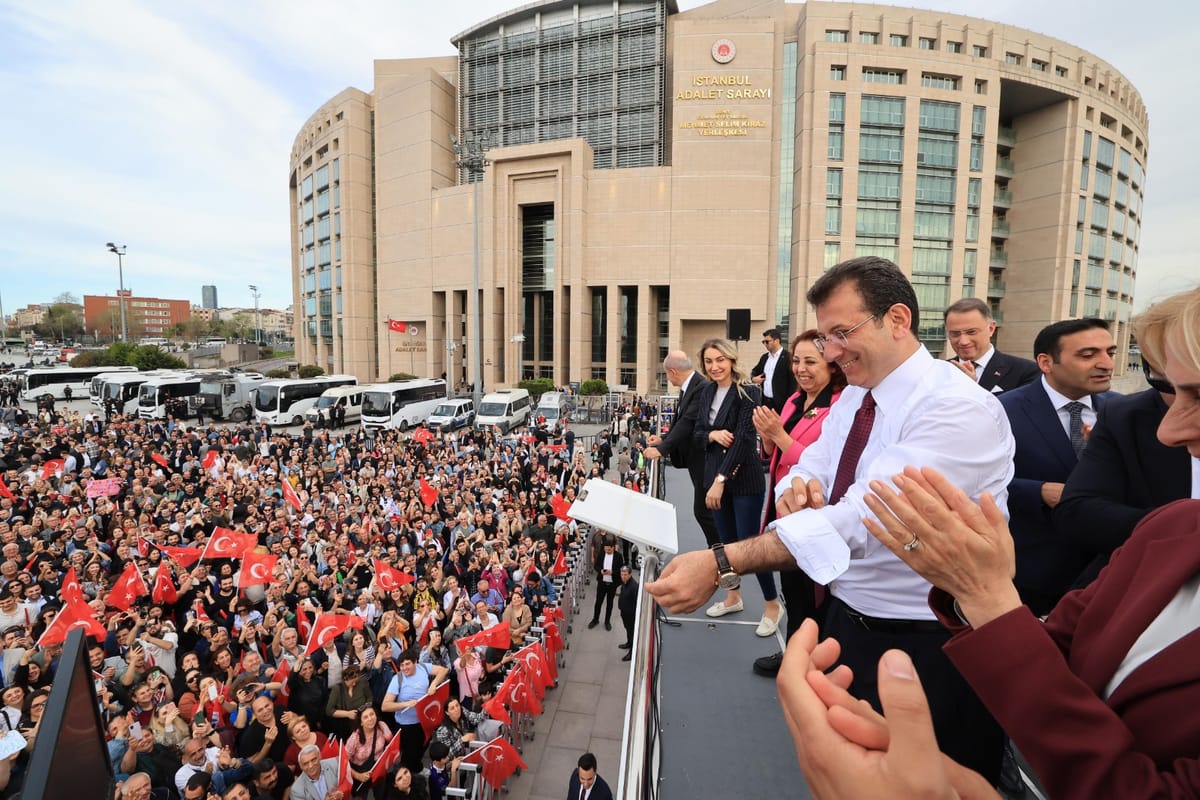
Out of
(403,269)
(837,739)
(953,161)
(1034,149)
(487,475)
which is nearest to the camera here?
(837,739)

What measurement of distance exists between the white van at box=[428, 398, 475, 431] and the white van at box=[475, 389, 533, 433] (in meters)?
1.25

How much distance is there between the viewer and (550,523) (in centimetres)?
1270

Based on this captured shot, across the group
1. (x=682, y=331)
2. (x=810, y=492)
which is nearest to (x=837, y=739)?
(x=810, y=492)

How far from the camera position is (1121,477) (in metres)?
2.23

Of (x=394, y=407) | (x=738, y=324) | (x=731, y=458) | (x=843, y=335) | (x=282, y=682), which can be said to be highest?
(x=738, y=324)

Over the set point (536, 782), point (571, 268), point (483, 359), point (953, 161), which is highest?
point (953, 161)

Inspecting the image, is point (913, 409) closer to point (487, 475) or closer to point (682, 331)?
point (487, 475)

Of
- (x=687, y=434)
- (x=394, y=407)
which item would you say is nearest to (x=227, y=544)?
(x=687, y=434)

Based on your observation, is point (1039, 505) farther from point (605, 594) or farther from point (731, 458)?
point (605, 594)

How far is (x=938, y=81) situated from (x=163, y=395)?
54012mm

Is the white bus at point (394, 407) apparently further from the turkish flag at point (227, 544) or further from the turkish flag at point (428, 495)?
the turkish flag at point (227, 544)

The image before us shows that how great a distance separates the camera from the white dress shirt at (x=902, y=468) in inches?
69.3

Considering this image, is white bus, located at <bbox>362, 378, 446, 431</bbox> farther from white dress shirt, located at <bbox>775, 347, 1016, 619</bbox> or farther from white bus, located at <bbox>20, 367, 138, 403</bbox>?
white dress shirt, located at <bbox>775, 347, 1016, 619</bbox>

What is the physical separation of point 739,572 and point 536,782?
21.8 feet
